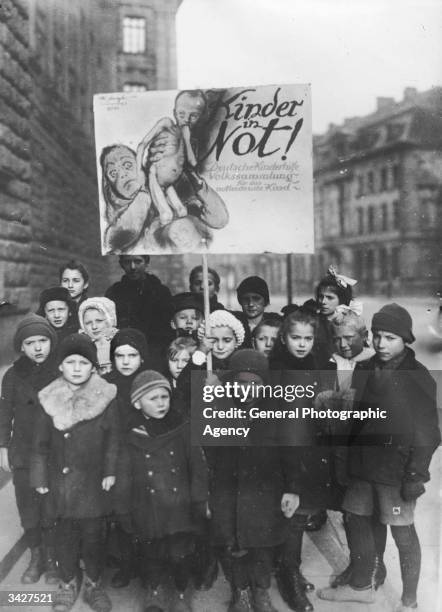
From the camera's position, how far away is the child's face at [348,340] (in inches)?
120

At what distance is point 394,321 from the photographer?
2.93 m

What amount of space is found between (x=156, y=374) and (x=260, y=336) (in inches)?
21.3

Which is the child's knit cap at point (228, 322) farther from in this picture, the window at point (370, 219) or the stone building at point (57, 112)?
the window at point (370, 219)

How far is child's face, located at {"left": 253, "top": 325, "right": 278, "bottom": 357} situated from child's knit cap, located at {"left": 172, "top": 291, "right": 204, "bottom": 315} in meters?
0.31

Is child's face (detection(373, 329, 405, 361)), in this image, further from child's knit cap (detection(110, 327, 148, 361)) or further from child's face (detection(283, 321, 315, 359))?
child's knit cap (detection(110, 327, 148, 361))

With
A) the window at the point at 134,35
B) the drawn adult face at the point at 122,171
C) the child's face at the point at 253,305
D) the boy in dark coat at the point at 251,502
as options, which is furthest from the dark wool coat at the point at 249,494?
the window at the point at 134,35

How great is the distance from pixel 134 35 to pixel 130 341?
153cm

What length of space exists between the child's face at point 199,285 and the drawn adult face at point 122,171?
518 millimetres

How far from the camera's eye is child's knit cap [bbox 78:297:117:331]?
313 centimetres

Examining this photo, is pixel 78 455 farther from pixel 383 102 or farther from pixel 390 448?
pixel 383 102

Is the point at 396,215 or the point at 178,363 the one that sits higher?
the point at 396,215

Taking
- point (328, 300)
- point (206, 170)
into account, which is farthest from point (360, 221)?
point (206, 170)

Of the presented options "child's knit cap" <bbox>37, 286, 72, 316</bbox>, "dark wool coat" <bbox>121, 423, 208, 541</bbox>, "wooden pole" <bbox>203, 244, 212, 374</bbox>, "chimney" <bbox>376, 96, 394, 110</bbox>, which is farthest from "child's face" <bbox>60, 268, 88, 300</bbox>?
"chimney" <bbox>376, 96, 394, 110</bbox>

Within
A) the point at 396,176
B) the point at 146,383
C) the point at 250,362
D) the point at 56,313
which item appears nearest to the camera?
the point at 146,383
